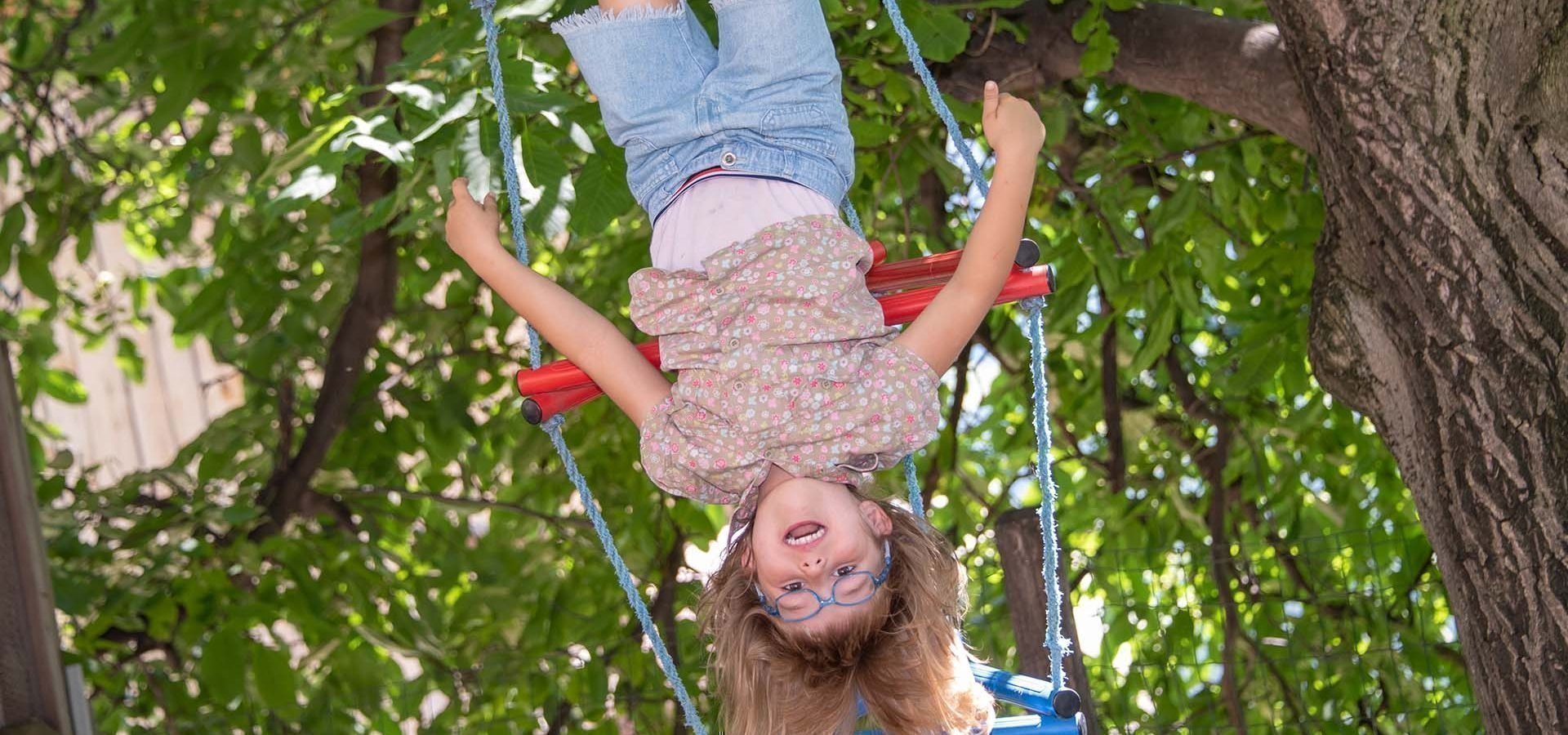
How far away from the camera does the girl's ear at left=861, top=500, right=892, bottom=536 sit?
6.53ft

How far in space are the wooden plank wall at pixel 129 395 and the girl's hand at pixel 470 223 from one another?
4556mm

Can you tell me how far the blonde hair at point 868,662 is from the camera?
6.21ft

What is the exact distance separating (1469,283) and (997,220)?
518mm

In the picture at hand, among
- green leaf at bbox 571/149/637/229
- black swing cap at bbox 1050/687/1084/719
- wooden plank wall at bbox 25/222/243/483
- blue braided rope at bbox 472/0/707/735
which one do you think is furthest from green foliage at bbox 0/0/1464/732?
wooden plank wall at bbox 25/222/243/483

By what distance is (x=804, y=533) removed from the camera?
6.29 ft

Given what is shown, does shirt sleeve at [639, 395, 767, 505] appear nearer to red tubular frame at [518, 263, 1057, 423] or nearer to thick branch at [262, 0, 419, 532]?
red tubular frame at [518, 263, 1057, 423]

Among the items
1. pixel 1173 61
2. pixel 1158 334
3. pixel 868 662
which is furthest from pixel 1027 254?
pixel 1158 334

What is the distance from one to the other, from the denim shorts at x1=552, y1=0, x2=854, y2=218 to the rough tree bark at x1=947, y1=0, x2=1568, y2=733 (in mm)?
579

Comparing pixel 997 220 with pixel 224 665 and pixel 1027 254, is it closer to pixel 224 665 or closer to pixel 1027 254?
pixel 1027 254

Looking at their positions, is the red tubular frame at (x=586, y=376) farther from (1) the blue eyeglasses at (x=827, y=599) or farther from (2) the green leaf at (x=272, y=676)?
(2) the green leaf at (x=272, y=676)

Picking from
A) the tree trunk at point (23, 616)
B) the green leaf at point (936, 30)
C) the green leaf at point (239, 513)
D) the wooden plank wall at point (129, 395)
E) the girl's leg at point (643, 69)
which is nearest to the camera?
the girl's leg at point (643, 69)

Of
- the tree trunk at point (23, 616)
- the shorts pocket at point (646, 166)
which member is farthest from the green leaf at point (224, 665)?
the shorts pocket at point (646, 166)

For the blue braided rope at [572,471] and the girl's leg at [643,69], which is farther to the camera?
the girl's leg at [643,69]

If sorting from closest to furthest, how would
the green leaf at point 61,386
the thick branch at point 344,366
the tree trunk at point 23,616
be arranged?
the tree trunk at point 23,616
the thick branch at point 344,366
the green leaf at point 61,386
